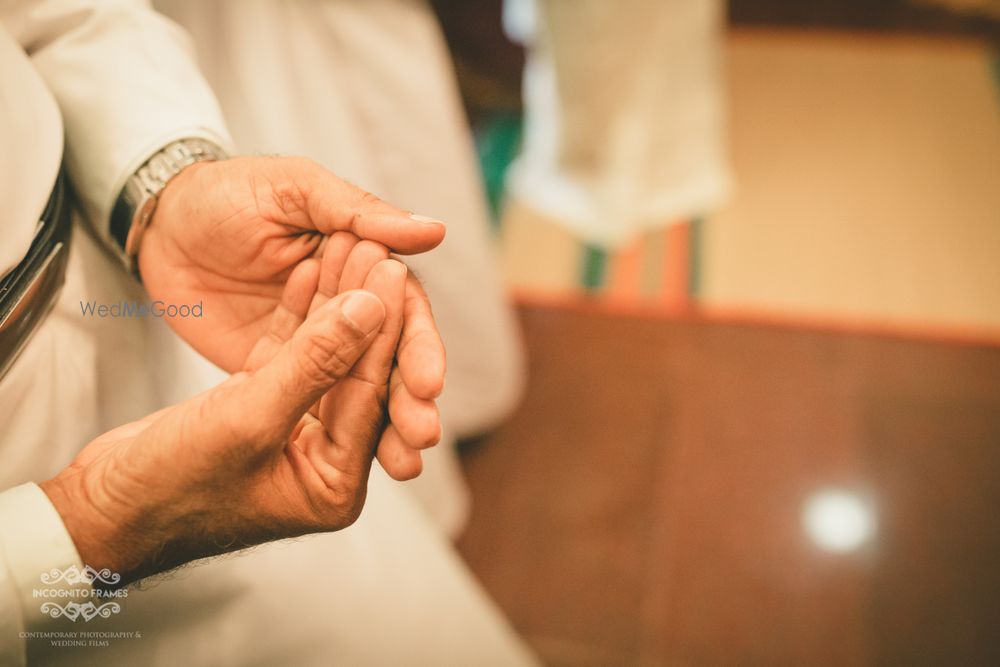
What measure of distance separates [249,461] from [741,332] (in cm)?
112

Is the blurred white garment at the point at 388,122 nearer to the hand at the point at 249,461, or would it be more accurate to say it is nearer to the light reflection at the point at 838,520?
the hand at the point at 249,461

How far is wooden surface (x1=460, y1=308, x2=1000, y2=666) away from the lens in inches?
36.9

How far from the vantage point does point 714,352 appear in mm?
1264

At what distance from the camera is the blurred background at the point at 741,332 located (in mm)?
971

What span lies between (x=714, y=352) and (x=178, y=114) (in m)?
1.04

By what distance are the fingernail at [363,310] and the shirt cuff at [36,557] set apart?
0.20m

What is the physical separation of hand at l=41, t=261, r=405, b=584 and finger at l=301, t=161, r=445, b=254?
0.07ft

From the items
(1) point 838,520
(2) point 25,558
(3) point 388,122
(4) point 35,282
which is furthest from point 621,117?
(2) point 25,558

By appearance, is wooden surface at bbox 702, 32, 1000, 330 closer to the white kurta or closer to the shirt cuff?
the white kurta

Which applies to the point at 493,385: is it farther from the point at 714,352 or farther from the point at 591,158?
the point at 591,158

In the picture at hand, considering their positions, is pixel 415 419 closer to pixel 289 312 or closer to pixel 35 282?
pixel 289 312

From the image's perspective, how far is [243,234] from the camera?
0.45 meters

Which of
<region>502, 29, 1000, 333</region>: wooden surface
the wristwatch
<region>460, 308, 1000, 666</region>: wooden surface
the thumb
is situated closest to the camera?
the thumb

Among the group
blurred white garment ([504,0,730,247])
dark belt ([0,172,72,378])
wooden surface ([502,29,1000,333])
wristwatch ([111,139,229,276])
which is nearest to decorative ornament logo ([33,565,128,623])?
dark belt ([0,172,72,378])
